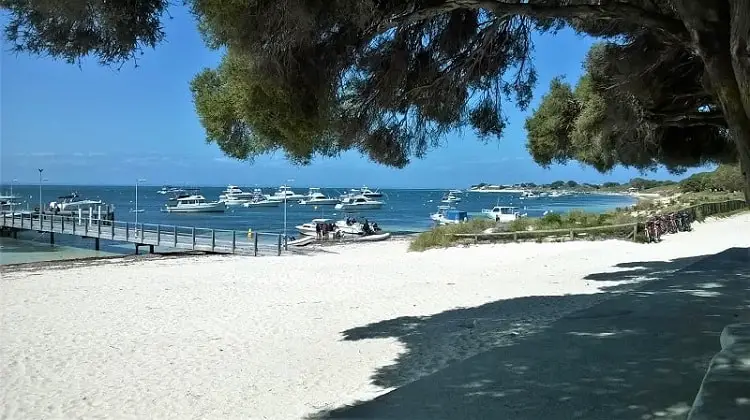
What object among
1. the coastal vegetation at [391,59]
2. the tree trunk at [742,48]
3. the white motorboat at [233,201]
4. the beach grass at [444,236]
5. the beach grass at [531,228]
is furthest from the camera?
the white motorboat at [233,201]

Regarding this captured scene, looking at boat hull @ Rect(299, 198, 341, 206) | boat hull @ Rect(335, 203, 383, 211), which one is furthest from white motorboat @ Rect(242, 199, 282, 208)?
boat hull @ Rect(335, 203, 383, 211)

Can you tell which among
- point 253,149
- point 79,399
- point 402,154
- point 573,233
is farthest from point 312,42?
point 573,233

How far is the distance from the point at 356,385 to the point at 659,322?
3701mm

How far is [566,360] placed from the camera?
581 centimetres

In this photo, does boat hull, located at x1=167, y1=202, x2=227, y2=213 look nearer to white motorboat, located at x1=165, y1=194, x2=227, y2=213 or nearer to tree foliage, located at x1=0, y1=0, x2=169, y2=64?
white motorboat, located at x1=165, y1=194, x2=227, y2=213

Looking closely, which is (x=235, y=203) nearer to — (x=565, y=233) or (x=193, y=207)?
(x=193, y=207)

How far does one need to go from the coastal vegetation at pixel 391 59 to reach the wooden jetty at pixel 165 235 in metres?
20.4

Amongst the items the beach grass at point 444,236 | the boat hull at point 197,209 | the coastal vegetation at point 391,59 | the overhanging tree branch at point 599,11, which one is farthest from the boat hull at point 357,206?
the overhanging tree branch at point 599,11

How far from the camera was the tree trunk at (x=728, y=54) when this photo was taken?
3.60m

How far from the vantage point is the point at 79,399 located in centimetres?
657

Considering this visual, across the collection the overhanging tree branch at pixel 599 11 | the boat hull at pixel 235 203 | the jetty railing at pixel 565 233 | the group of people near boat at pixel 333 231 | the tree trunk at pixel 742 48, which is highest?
the overhanging tree branch at pixel 599 11

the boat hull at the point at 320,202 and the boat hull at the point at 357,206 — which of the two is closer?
the boat hull at the point at 357,206

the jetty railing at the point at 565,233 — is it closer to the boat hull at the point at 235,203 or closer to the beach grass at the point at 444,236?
the beach grass at the point at 444,236

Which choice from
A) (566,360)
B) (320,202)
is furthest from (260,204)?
(566,360)
